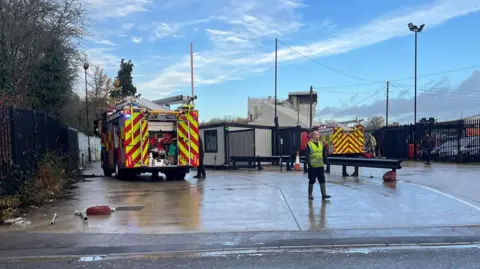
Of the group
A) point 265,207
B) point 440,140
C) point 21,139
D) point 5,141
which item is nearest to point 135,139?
point 21,139

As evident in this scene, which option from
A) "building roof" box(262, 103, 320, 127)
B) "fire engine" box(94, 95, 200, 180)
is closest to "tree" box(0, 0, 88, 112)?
"fire engine" box(94, 95, 200, 180)

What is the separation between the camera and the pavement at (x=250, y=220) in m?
6.88

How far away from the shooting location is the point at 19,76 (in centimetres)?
1431

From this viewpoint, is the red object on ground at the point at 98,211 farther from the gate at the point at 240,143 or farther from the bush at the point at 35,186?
the gate at the point at 240,143

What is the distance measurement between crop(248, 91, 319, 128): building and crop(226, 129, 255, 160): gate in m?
26.5

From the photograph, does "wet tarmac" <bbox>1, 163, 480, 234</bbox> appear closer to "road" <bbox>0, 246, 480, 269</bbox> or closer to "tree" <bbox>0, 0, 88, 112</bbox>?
"road" <bbox>0, 246, 480, 269</bbox>

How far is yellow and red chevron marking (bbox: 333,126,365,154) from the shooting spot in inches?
1056

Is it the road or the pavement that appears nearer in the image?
the road

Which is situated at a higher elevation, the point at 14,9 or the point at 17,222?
the point at 14,9

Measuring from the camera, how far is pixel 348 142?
88.0 feet

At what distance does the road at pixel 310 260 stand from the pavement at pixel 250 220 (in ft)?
1.29

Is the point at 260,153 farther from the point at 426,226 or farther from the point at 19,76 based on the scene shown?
the point at 426,226

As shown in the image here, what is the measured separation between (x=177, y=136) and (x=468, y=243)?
10842 millimetres

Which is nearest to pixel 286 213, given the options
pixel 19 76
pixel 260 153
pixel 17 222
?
pixel 17 222
